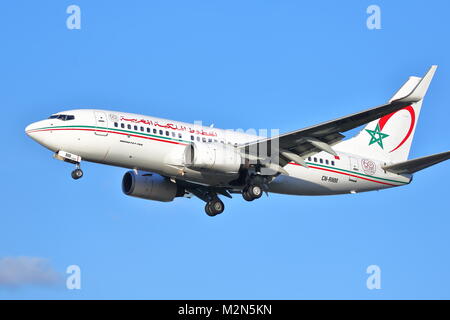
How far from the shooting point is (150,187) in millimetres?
49969

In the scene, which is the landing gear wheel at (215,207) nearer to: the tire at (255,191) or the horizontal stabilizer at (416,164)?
the tire at (255,191)

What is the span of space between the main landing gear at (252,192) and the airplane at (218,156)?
2.1 inches

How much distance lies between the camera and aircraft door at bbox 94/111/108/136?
145 feet

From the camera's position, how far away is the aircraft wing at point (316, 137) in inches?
1585

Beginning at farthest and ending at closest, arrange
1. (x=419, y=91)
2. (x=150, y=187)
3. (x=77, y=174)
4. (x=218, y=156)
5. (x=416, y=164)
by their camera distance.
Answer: (x=150, y=187), (x=416, y=164), (x=218, y=156), (x=77, y=174), (x=419, y=91)

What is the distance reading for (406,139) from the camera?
54500 millimetres

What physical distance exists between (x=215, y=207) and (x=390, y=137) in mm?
12107

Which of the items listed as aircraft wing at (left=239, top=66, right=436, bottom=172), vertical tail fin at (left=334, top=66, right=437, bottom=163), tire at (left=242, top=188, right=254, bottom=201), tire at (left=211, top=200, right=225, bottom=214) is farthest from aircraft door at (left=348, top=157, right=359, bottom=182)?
tire at (left=211, top=200, right=225, bottom=214)

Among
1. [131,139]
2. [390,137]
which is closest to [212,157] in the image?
[131,139]

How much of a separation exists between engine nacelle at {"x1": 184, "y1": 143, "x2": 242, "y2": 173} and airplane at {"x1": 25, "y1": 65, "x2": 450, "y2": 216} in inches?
2.0

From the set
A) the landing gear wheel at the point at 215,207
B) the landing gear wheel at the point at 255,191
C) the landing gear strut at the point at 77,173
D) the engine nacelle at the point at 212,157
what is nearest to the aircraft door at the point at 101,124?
the landing gear strut at the point at 77,173

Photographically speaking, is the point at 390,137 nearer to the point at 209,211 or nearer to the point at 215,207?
the point at 215,207

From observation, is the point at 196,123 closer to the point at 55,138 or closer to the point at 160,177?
the point at 160,177

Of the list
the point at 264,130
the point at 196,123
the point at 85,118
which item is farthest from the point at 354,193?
the point at 85,118
